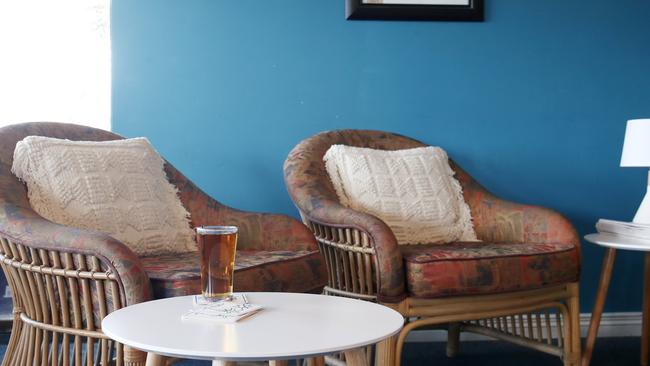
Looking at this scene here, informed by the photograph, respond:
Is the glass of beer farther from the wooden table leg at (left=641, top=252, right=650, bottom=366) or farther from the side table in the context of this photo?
the wooden table leg at (left=641, top=252, right=650, bottom=366)

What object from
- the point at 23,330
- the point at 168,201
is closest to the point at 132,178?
the point at 168,201

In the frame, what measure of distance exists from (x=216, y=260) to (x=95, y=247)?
0.39 meters

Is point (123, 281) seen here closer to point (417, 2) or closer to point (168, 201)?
point (168, 201)

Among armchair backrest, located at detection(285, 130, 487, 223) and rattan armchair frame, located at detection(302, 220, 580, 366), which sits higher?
armchair backrest, located at detection(285, 130, 487, 223)

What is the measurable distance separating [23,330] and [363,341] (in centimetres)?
105

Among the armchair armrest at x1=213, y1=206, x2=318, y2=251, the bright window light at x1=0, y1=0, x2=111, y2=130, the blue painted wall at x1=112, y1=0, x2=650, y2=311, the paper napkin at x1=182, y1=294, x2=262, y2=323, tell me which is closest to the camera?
the paper napkin at x1=182, y1=294, x2=262, y2=323

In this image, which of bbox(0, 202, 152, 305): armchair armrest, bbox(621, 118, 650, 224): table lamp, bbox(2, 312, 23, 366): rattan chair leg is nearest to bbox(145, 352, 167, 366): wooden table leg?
bbox(0, 202, 152, 305): armchair armrest

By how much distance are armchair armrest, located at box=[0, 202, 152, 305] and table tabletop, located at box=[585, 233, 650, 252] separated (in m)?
1.52

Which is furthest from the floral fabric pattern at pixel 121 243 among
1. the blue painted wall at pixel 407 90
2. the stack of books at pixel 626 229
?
the stack of books at pixel 626 229

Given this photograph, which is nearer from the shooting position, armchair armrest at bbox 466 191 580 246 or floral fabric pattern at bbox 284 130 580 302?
floral fabric pattern at bbox 284 130 580 302

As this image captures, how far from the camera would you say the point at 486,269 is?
2.08 meters

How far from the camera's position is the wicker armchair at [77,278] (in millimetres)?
1598

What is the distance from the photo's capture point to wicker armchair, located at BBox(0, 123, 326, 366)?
1.60 meters

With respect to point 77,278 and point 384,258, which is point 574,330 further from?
point 77,278
